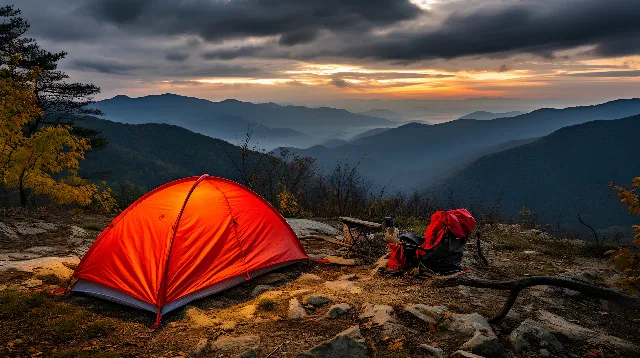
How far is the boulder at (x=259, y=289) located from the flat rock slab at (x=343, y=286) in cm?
117

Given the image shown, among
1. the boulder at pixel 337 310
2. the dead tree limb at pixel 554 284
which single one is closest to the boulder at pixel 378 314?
the boulder at pixel 337 310

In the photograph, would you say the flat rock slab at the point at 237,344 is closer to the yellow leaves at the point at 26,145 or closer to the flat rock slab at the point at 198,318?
the flat rock slab at the point at 198,318

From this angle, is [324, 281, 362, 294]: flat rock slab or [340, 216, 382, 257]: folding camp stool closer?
[324, 281, 362, 294]: flat rock slab

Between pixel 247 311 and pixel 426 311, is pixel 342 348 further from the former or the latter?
pixel 247 311

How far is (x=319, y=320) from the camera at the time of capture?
6.02 meters

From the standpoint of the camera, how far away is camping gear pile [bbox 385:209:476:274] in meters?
8.25

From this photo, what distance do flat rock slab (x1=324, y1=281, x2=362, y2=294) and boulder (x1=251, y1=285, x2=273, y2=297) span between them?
1168 millimetres

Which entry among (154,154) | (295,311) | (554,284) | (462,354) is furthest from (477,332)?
(154,154)

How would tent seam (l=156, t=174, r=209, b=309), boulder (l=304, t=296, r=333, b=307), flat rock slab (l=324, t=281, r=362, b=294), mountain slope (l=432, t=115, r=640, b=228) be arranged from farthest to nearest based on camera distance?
1. mountain slope (l=432, t=115, r=640, b=228)
2. flat rock slab (l=324, t=281, r=362, b=294)
3. tent seam (l=156, t=174, r=209, b=309)
4. boulder (l=304, t=296, r=333, b=307)

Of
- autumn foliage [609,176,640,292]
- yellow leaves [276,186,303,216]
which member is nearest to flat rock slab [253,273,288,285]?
autumn foliage [609,176,640,292]

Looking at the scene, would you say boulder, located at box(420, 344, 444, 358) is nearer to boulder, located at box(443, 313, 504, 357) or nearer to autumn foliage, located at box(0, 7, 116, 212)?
boulder, located at box(443, 313, 504, 357)

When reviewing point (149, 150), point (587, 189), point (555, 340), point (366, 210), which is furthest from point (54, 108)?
point (587, 189)

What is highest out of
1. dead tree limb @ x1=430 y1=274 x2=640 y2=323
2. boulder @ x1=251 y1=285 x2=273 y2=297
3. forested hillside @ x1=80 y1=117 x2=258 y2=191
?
dead tree limb @ x1=430 y1=274 x2=640 y2=323

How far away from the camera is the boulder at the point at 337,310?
20.1ft
